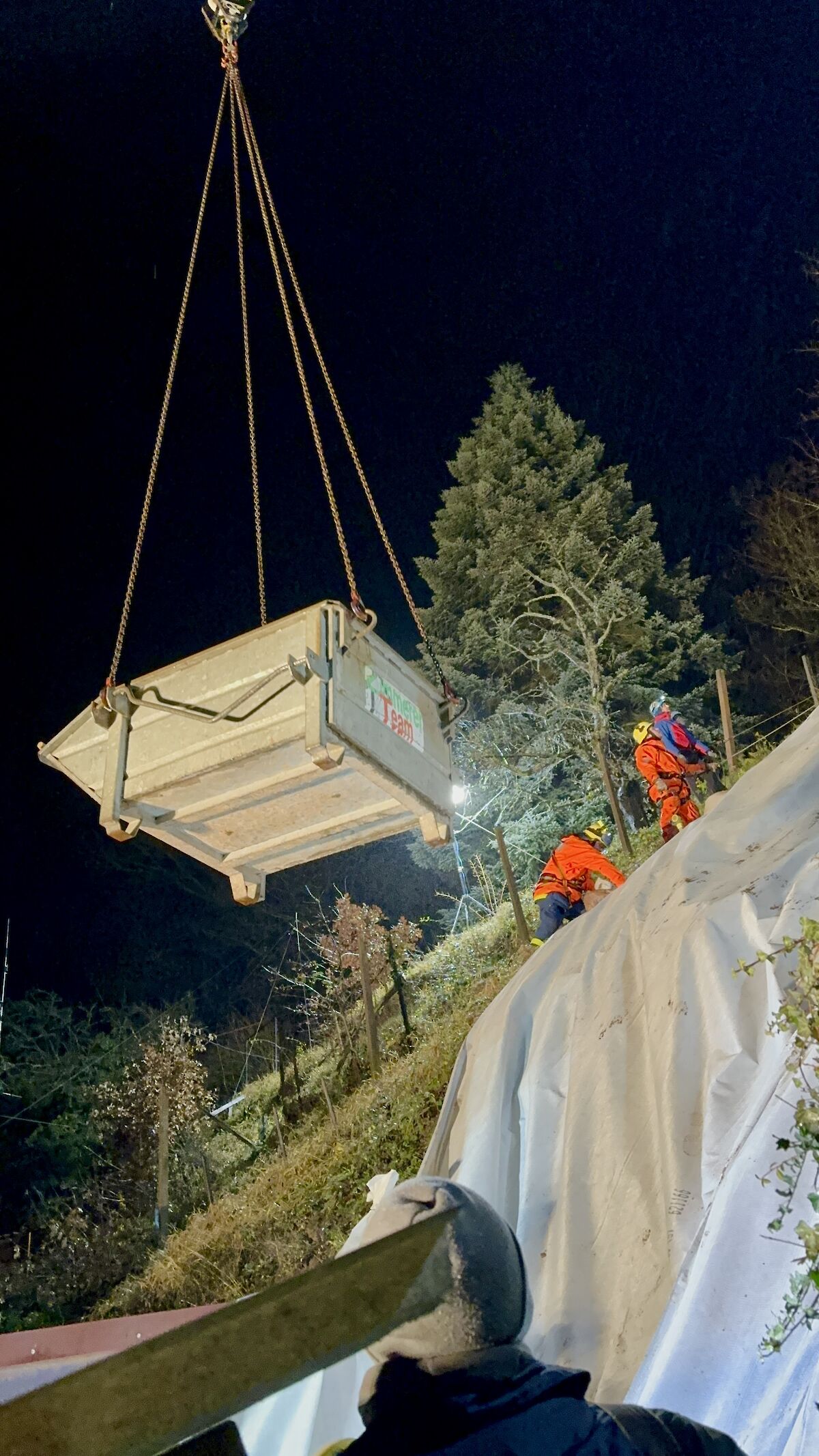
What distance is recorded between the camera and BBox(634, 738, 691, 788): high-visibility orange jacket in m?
9.16

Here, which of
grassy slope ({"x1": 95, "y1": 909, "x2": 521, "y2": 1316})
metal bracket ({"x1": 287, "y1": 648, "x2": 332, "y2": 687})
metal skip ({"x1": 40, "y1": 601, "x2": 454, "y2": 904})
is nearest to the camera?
metal bracket ({"x1": 287, "y1": 648, "x2": 332, "y2": 687})


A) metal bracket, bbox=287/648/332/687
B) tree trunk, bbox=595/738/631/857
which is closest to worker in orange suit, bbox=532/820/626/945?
metal bracket, bbox=287/648/332/687

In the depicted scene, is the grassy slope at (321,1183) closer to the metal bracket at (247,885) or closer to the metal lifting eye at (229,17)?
the metal bracket at (247,885)

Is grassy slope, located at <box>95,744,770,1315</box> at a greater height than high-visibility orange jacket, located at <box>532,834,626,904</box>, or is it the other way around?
high-visibility orange jacket, located at <box>532,834,626,904</box>

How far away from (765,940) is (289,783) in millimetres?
1940

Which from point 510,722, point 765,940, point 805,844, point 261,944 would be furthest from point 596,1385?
point 261,944

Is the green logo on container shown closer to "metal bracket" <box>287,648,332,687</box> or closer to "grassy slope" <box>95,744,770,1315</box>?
"metal bracket" <box>287,648,332,687</box>

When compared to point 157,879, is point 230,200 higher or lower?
higher

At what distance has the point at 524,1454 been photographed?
3.91 ft

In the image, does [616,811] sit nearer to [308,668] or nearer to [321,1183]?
[321,1183]

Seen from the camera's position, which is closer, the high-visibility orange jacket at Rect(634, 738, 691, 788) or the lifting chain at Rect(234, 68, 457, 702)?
the lifting chain at Rect(234, 68, 457, 702)

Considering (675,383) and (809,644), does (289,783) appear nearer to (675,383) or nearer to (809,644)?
(809,644)

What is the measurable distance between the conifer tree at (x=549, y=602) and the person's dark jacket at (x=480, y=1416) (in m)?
13.8

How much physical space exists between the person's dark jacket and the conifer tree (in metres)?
13.8
